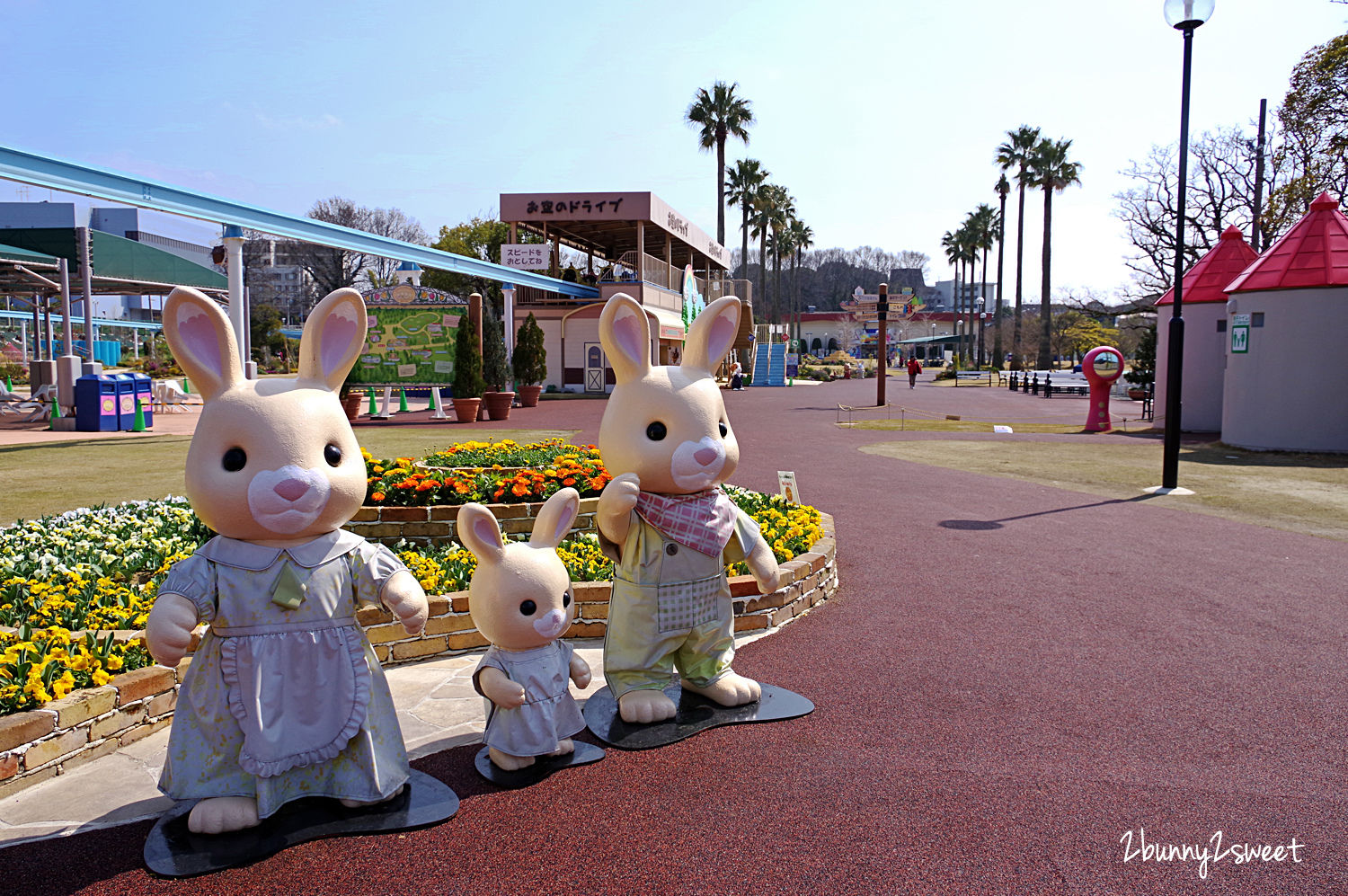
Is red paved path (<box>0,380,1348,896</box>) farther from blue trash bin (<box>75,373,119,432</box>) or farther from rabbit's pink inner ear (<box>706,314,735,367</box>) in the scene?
blue trash bin (<box>75,373,119,432</box>)

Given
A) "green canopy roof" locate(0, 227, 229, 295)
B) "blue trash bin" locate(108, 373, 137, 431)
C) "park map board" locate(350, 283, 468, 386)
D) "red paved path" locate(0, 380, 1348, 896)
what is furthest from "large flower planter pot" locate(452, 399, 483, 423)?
"red paved path" locate(0, 380, 1348, 896)

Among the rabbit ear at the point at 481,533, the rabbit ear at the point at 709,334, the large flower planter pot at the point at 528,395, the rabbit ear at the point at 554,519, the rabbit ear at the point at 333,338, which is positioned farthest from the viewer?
the large flower planter pot at the point at 528,395

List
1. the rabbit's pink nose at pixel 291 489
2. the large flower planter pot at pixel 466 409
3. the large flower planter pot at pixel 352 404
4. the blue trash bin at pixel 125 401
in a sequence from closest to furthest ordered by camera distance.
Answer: the rabbit's pink nose at pixel 291 489, the blue trash bin at pixel 125 401, the large flower planter pot at pixel 352 404, the large flower planter pot at pixel 466 409

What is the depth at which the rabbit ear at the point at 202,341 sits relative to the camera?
10.1 ft

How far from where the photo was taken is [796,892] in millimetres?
2758

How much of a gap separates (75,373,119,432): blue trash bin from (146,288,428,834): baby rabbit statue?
16.9m

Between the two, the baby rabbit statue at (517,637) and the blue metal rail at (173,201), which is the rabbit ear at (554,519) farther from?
the blue metal rail at (173,201)

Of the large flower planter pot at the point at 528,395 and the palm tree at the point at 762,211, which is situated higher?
the palm tree at the point at 762,211

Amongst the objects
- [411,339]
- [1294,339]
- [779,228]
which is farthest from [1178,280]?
[779,228]

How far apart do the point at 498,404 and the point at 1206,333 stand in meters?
16.7

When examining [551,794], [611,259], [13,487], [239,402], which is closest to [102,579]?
[239,402]

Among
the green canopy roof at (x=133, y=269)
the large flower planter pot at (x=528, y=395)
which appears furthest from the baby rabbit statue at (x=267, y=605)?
the green canopy roof at (x=133, y=269)

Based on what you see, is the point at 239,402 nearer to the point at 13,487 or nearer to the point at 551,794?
the point at 551,794

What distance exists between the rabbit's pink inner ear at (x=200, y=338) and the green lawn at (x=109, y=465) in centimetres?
568
